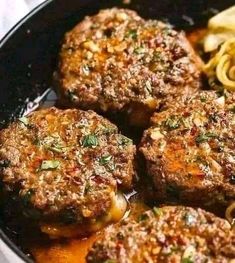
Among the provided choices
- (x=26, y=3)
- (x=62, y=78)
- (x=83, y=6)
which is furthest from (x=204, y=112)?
(x=26, y=3)

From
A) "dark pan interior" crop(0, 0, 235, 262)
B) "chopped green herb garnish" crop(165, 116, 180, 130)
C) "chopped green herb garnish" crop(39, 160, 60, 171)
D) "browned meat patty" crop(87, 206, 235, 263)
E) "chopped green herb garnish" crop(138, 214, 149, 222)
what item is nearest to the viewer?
"browned meat patty" crop(87, 206, 235, 263)

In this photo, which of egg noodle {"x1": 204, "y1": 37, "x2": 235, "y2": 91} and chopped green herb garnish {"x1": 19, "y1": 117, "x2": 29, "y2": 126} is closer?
chopped green herb garnish {"x1": 19, "y1": 117, "x2": 29, "y2": 126}

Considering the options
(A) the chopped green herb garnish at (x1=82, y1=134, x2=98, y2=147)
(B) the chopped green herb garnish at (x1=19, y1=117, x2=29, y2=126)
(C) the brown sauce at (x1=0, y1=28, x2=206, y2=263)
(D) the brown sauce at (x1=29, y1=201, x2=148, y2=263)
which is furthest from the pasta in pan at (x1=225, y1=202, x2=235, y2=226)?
(B) the chopped green herb garnish at (x1=19, y1=117, x2=29, y2=126)

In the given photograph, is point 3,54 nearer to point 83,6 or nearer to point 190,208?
point 83,6

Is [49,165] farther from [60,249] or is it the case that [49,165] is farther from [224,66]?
[224,66]

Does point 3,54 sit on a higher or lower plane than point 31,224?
higher

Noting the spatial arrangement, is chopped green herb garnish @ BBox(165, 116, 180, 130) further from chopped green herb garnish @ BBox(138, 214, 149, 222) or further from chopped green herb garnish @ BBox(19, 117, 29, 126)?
chopped green herb garnish @ BBox(19, 117, 29, 126)
